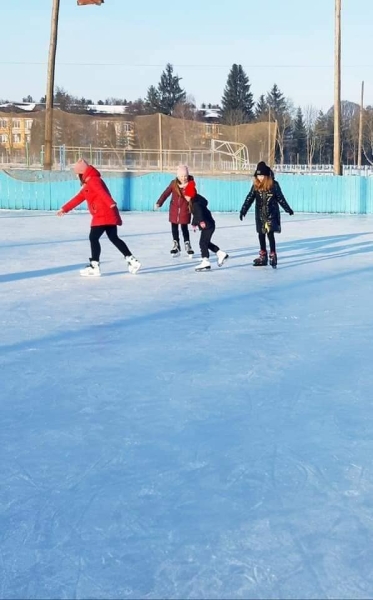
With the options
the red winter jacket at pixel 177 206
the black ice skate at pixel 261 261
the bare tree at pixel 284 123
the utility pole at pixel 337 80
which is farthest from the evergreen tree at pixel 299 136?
the black ice skate at pixel 261 261

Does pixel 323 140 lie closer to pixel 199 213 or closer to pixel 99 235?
pixel 199 213

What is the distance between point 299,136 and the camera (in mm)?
72562

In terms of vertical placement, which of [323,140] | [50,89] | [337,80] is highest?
[323,140]

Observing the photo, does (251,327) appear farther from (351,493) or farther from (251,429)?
(351,493)

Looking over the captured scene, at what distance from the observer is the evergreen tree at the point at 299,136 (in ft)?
234

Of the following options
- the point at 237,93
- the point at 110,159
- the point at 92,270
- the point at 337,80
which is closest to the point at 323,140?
the point at 237,93

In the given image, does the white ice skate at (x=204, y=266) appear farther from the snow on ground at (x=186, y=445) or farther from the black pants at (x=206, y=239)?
the snow on ground at (x=186, y=445)

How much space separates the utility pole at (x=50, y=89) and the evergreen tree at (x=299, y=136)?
5132 cm

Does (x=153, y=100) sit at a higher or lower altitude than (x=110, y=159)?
higher

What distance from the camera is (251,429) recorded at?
3379 mm

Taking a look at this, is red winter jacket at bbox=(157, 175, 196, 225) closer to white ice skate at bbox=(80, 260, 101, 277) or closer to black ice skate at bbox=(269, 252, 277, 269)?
black ice skate at bbox=(269, 252, 277, 269)

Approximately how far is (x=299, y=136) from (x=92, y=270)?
6748 cm

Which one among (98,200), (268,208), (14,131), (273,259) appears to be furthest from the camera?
(14,131)

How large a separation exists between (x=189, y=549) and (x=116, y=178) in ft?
56.4
